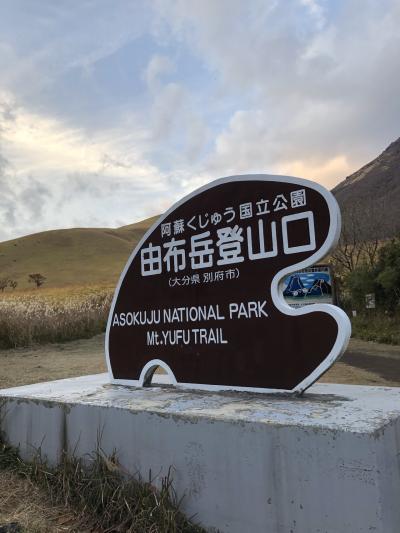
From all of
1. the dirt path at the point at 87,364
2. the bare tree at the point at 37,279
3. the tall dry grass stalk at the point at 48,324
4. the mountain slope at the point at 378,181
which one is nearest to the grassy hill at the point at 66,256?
the bare tree at the point at 37,279

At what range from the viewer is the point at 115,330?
15.3 ft

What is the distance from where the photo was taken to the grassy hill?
77000 millimetres

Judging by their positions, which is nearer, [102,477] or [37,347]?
[102,477]

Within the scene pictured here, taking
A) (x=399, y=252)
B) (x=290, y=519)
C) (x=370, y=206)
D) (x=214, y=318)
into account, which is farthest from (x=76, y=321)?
(x=370, y=206)

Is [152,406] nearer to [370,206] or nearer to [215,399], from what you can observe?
[215,399]

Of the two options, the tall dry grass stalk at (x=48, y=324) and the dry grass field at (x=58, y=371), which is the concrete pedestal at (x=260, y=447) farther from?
the tall dry grass stalk at (x=48, y=324)

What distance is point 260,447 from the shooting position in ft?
9.34

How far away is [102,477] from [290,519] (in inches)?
53.4

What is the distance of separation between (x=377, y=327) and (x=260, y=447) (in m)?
14.5

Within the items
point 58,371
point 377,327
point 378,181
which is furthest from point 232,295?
point 378,181

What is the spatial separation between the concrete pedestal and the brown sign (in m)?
0.24

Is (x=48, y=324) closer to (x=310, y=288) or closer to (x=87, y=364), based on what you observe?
(x=87, y=364)

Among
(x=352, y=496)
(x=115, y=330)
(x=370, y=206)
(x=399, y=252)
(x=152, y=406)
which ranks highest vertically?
(x=370, y=206)

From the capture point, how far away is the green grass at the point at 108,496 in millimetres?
3018
